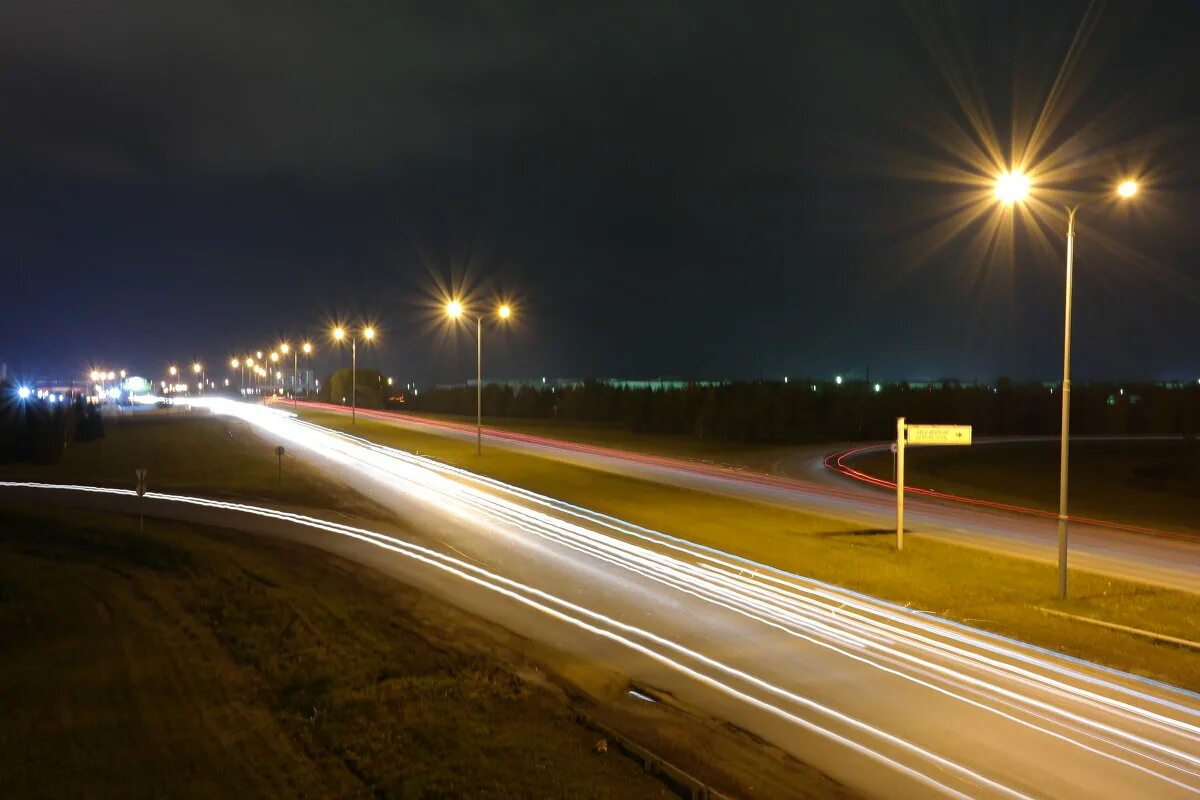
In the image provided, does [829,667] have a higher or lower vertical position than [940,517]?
higher

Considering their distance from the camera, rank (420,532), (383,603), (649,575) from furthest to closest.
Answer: (420,532)
(649,575)
(383,603)

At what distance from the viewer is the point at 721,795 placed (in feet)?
20.6

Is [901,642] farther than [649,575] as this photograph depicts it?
No

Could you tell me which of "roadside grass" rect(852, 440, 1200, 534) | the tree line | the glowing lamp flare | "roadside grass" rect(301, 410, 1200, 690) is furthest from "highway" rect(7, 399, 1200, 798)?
the tree line

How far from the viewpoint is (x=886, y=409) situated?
73250mm

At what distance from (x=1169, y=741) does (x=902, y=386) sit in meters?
77.3

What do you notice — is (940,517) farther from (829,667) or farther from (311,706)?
(311,706)

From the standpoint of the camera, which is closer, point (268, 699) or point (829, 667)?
point (268, 699)

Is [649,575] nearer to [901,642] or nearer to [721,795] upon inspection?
[901,642]

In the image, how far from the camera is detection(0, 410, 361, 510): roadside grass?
2752 cm

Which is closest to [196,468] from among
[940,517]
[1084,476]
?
[940,517]

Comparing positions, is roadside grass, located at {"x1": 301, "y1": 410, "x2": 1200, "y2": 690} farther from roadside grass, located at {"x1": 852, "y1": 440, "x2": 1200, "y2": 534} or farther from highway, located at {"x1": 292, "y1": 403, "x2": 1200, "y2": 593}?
roadside grass, located at {"x1": 852, "y1": 440, "x2": 1200, "y2": 534}

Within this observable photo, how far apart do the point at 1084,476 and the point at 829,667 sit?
36233mm

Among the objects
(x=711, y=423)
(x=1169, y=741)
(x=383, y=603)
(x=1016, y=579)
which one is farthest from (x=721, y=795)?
(x=711, y=423)
